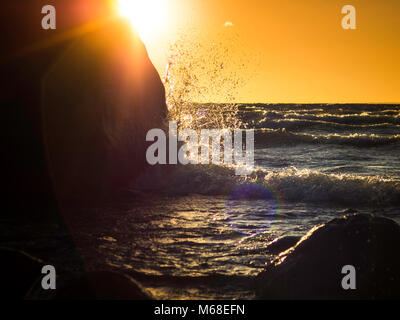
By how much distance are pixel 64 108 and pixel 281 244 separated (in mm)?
4987

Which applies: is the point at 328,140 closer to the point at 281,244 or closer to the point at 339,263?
the point at 281,244

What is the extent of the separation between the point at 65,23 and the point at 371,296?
7610mm

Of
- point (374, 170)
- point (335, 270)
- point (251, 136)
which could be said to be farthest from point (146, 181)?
point (251, 136)

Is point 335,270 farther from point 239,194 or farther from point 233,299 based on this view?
point 239,194

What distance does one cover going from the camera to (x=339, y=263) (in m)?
4.06

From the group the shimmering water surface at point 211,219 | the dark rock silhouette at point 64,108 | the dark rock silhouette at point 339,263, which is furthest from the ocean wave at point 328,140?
the dark rock silhouette at point 339,263

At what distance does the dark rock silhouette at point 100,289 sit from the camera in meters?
3.37

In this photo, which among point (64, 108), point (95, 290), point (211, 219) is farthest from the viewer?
point (64, 108)

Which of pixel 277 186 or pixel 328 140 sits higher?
pixel 328 140

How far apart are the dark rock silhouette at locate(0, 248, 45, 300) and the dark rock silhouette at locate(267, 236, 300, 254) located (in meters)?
2.77

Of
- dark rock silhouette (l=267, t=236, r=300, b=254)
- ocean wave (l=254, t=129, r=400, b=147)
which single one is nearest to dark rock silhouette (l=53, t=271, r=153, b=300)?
dark rock silhouette (l=267, t=236, r=300, b=254)

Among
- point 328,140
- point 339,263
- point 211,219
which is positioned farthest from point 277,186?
point 328,140

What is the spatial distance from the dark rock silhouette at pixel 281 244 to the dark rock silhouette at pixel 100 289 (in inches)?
94.3

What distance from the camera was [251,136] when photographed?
98.2ft
